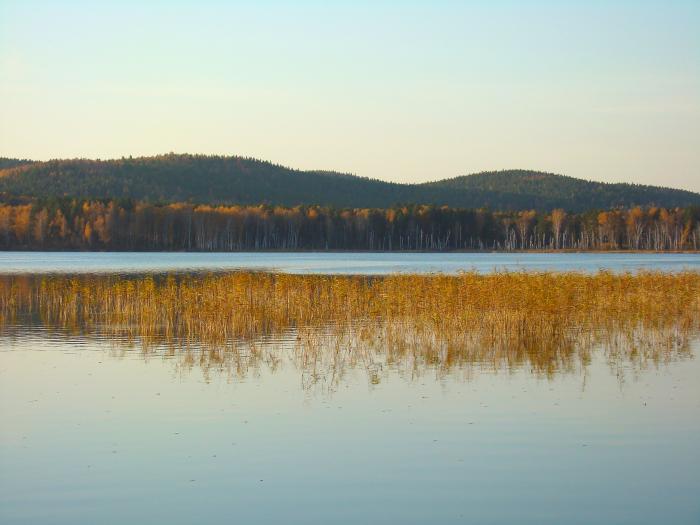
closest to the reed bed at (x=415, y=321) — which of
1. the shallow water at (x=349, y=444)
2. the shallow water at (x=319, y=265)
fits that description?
the shallow water at (x=349, y=444)

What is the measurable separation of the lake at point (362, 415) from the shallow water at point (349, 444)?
0.04 meters

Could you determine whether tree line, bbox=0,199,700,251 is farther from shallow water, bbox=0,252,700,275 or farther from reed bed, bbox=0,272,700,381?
reed bed, bbox=0,272,700,381

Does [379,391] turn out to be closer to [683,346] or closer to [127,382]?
[127,382]

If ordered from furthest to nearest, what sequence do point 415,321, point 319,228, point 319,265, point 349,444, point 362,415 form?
1. point 319,228
2. point 319,265
3. point 415,321
4. point 362,415
5. point 349,444

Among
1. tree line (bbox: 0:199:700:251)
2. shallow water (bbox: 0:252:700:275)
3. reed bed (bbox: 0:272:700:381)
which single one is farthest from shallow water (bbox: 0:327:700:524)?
tree line (bbox: 0:199:700:251)

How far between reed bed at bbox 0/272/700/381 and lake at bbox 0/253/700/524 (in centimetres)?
11

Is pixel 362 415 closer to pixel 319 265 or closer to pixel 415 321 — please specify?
pixel 415 321

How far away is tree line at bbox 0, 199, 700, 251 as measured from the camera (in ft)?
428

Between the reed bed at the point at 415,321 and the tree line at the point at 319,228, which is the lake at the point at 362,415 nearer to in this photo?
the reed bed at the point at 415,321

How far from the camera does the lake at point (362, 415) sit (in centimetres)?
935

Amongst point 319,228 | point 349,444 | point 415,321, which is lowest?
point 349,444

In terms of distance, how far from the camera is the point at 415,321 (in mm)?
23016

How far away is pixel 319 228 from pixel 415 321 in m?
127

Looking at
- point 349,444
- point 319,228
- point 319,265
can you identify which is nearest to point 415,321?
point 349,444
